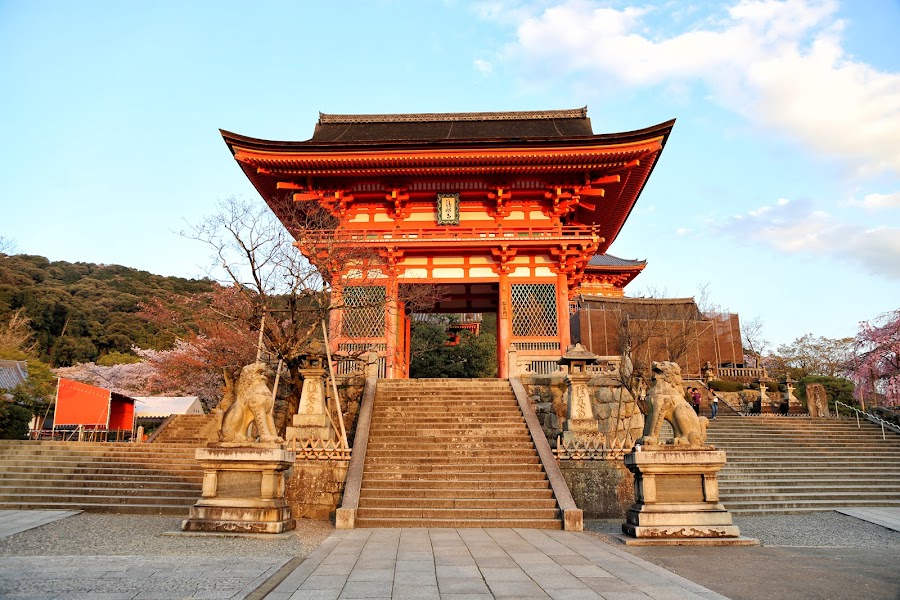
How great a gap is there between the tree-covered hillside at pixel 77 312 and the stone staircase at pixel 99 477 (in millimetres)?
22376

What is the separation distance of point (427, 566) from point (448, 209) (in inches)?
568

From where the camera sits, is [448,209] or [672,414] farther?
[448,209]

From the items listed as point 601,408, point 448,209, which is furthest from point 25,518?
point 448,209

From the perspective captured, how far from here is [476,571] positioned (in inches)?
220

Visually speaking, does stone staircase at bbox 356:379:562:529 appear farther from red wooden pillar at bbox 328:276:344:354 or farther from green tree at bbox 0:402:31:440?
green tree at bbox 0:402:31:440

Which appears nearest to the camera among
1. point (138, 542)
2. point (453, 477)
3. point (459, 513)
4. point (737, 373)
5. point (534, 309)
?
point (138, 542)

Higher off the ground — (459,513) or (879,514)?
(459,513)

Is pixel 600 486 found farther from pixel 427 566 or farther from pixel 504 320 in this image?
pixel 504 320

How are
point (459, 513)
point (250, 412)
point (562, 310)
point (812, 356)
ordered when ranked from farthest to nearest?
point (812, 356), point (562, 310), point (459, 513), point (250, 412)

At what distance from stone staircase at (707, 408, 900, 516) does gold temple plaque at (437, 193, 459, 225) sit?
10577 mm

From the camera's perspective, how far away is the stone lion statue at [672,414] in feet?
A: 26.2

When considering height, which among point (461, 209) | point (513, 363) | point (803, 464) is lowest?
point (803, 464)

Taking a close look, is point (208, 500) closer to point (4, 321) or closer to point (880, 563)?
point (880, 563)

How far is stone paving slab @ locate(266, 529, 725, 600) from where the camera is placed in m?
4.72
